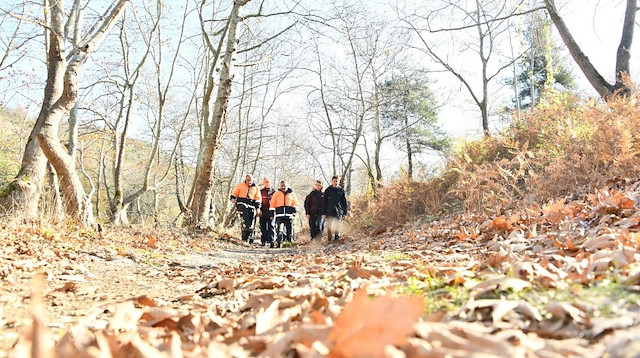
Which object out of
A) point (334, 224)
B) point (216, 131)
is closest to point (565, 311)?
point (216, 131)

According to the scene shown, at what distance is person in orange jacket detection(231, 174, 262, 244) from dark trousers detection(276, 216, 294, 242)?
3.11 feet

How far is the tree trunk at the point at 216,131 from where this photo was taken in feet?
37.8

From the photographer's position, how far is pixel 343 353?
1.08 m

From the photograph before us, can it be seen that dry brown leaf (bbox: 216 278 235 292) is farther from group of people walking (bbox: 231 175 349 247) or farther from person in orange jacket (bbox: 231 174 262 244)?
person in orange jacket (bbox: 231 174 262 244)

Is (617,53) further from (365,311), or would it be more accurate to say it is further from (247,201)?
(365,311)

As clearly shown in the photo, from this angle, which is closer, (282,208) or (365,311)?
(365,311)

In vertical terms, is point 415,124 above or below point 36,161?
above

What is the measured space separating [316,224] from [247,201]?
7.51ft

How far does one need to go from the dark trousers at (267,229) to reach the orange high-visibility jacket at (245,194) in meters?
0.61

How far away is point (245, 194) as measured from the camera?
12.9 m

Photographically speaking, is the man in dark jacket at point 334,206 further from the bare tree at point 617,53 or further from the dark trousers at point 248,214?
the bare tree at point 617,53

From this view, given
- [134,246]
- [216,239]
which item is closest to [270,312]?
[134,246]

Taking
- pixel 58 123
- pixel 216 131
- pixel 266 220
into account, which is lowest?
pixel 266 220

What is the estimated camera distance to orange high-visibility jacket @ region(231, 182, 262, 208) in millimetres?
12789
